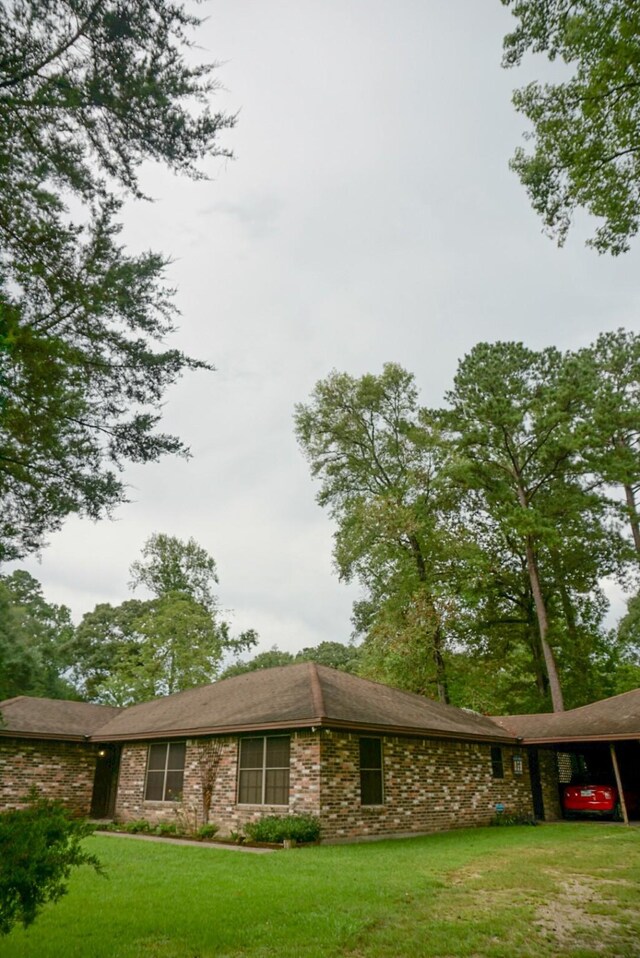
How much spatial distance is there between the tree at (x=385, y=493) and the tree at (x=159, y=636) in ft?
32.7

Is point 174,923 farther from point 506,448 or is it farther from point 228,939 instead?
point 506,448

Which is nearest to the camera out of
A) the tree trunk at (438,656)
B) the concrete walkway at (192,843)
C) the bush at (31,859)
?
the bush at (31,859)

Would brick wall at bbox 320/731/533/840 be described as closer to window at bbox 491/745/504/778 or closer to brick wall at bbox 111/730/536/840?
brick wall at bbox 111/730/536/840

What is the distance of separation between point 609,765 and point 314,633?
3161 cm

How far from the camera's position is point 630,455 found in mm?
23719

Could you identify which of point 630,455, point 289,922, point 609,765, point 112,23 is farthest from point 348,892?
point 630,455

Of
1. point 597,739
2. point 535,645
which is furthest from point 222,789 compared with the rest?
point 535,645

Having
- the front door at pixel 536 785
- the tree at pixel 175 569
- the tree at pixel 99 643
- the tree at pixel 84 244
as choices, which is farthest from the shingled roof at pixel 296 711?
the tree at pixel 175 569

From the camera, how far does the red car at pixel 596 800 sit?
17.0 m

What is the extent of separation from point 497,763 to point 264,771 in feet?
24.8

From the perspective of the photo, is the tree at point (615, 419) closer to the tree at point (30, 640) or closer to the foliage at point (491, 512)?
the foliage at point (491, 512)

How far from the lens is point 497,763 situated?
16.8 m

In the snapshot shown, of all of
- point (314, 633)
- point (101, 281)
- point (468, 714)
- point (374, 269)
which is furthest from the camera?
point (314, 633)

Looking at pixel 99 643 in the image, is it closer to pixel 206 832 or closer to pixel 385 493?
pixel 385 493
